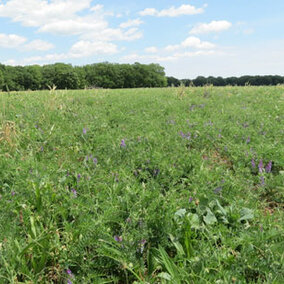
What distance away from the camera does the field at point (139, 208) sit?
6.70 ft

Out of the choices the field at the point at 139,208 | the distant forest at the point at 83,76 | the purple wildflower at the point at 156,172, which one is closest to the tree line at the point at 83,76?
the distant forest at the point at 83,76

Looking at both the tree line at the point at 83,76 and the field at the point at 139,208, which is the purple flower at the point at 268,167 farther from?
the tree line at the point at 83,76

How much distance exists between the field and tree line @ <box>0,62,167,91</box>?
206ft

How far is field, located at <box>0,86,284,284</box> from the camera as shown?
6.70 feet

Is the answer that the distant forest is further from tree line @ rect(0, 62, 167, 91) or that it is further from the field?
the field

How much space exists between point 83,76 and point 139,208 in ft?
255

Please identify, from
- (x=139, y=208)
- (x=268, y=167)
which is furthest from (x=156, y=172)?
(x=268, y=167)

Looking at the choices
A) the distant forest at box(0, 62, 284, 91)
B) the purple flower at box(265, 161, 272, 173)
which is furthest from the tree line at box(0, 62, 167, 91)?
the purple flower at box(265, 161, 272, 173)

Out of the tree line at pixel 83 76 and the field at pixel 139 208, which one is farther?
the tree line at pixel 83 76

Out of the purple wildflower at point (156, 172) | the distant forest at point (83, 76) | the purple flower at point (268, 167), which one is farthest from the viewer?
the distant forest at point (83, 76)

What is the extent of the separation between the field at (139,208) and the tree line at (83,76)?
62.7m

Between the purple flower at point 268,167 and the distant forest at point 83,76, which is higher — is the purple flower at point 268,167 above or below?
below

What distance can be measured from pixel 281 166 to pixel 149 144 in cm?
199

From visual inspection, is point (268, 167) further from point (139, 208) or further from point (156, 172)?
point (139, 208)
